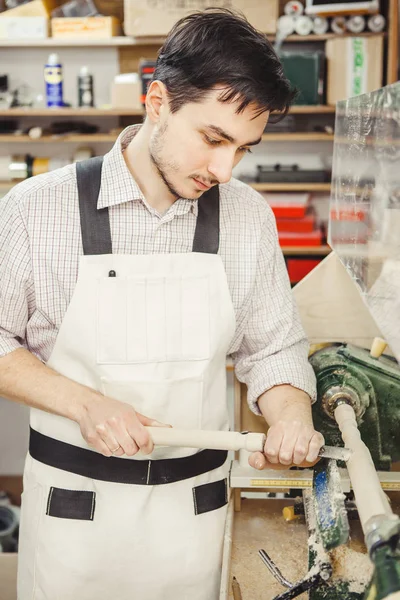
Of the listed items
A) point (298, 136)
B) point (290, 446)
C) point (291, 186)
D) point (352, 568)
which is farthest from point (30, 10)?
point (352, 568)

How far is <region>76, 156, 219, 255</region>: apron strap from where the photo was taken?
1489 mm

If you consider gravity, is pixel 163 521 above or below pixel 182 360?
below

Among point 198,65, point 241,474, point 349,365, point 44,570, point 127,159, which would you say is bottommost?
point 44,570

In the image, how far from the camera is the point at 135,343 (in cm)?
147

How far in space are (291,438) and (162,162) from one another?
2.06 ft

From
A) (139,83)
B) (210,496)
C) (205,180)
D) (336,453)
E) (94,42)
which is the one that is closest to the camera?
(336,453)

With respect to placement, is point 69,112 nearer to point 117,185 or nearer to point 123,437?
point 117,185

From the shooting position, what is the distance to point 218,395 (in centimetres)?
157

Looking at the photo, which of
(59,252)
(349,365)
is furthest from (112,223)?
(349,365)

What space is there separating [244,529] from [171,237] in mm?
681

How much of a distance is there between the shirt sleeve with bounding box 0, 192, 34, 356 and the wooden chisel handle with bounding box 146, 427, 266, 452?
40 cm

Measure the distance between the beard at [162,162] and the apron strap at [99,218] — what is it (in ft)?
0.30

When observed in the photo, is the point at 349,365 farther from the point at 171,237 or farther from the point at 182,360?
the point at 171,237

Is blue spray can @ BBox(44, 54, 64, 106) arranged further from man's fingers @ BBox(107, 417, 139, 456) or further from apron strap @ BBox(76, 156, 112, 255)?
man's fingers @ BBox(107, 417, 139, 456)
